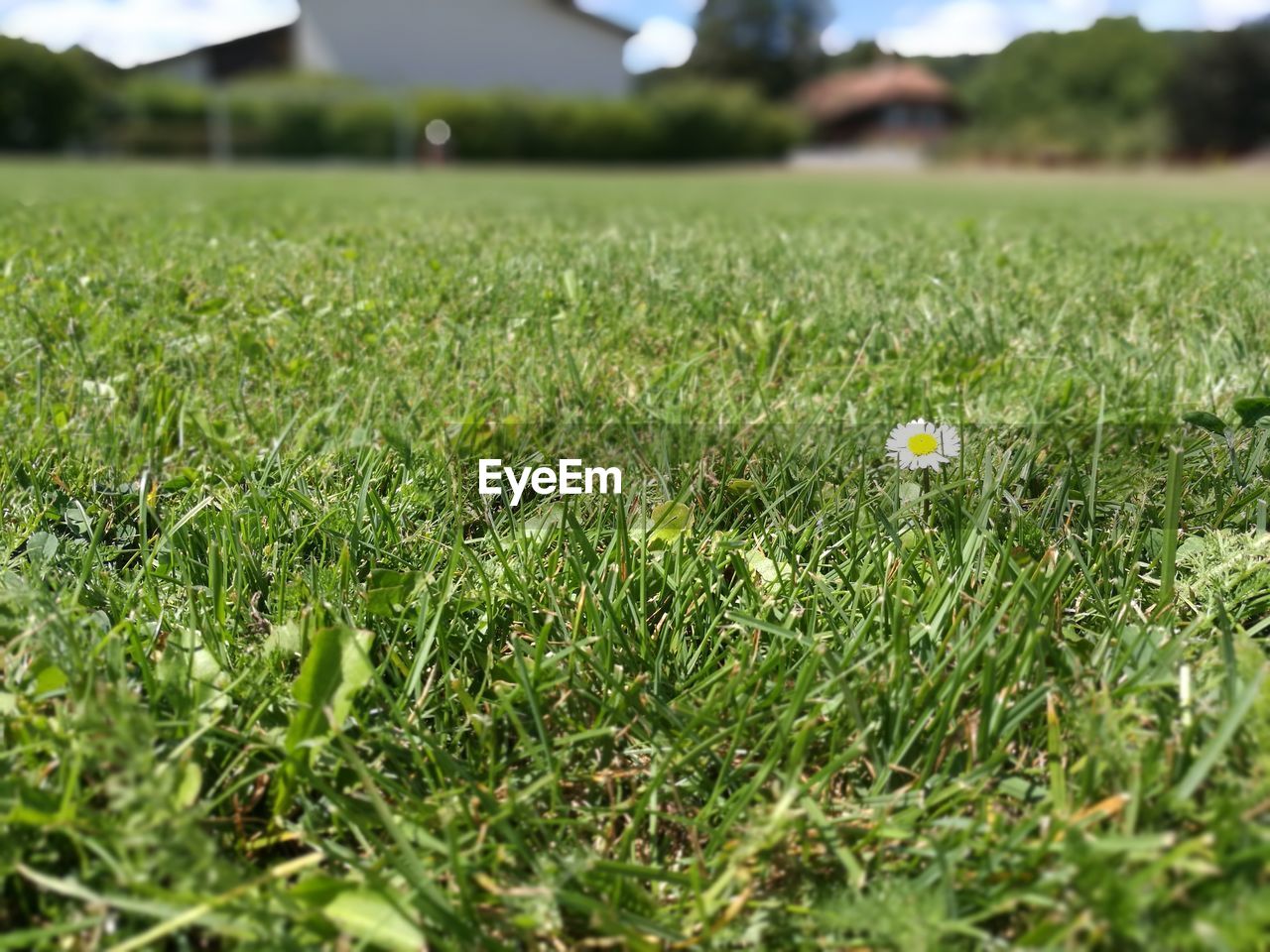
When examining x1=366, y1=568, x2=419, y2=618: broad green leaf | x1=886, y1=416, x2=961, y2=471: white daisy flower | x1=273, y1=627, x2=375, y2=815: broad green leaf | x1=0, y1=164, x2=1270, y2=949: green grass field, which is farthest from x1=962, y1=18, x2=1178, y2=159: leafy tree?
x1=273, y1=627, x2=375, y2=815: broad green leaf

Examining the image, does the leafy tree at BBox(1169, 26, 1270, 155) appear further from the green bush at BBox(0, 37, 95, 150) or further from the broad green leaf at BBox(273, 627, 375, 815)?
the broad green leaf at BBox(273, 627, 375, 815)

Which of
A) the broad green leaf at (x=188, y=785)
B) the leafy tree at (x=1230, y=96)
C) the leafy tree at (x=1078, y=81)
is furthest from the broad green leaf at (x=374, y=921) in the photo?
the leafy tree at (x=1230, y=96)

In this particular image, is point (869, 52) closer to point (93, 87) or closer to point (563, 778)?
point (93, 87)


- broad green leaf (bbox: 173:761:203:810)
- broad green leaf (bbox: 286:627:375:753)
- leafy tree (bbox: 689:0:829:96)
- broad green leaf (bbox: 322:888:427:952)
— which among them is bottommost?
broad green leaf (bbox: 322:888:427:952)

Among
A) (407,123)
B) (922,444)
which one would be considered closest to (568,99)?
(407,123)

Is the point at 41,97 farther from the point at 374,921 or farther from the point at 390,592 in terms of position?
the point at 374,921

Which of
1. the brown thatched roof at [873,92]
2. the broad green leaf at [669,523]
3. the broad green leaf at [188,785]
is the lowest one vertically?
the broad green leaf at [188,785]

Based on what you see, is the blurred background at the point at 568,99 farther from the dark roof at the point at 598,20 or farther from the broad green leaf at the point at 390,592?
the broad green leaf at the point at 390,592
